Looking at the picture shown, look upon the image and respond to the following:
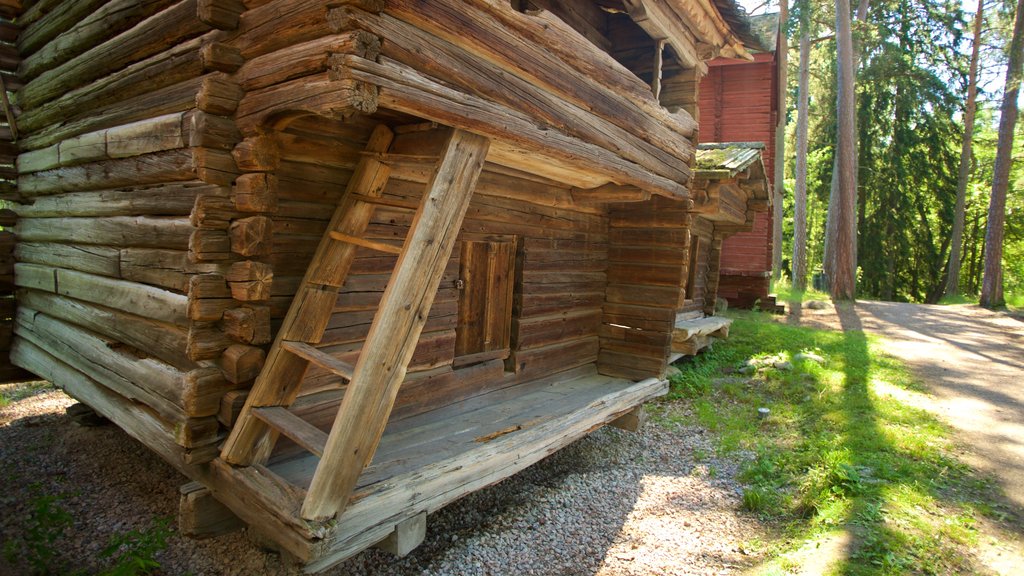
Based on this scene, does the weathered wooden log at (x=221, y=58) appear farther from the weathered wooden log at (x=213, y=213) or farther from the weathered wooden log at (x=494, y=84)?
the weathered wooden log at (x=494, y=84)

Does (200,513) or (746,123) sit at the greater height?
(746,123)

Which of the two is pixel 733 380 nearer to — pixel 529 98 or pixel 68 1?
pixel 529 98

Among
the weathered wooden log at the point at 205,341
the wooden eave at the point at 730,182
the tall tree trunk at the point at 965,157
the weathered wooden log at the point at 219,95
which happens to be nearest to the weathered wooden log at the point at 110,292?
the weathered wooden log at the point at 205,341

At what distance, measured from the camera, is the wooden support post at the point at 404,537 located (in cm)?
338

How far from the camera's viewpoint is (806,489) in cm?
511

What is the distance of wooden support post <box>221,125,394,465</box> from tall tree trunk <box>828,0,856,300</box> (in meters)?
16.1

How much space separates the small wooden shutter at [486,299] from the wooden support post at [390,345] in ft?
7.31

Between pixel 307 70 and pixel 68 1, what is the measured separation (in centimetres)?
371

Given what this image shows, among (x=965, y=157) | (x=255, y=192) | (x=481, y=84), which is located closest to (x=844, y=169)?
(x=965, y=157)

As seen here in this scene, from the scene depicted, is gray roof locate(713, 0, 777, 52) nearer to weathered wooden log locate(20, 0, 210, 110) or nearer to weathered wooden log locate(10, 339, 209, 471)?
weathered wooden log locate(20, 0, 210, 110)

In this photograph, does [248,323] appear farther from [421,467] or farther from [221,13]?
[221,13]

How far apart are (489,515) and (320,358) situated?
2.41 m

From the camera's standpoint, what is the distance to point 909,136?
77.1 feet

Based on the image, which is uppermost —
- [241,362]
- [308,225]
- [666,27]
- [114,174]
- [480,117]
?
[666,27]
